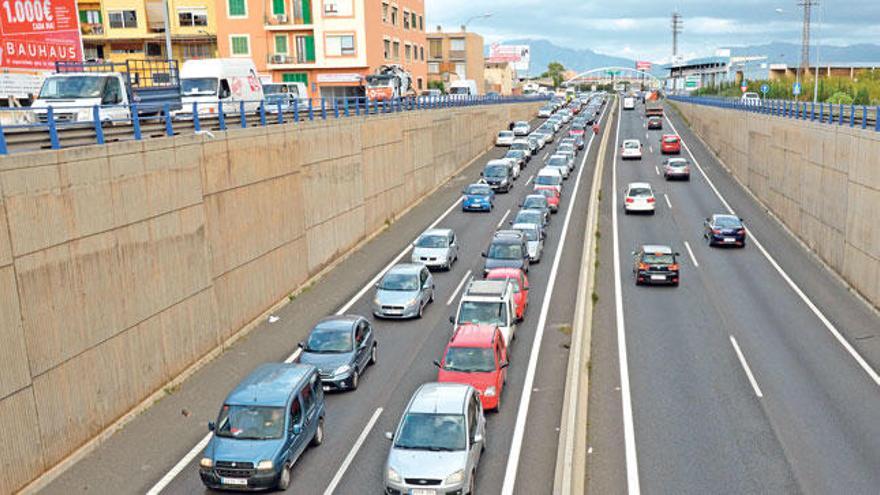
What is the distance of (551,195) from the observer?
46062 millimetres

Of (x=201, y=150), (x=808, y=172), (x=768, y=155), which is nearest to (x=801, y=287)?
(x=808, y=172)

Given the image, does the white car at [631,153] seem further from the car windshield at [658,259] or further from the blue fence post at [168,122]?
the blue fence post at [168,122]

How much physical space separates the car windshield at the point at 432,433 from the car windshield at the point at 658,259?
16924 millimetres

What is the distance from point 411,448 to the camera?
1518cm

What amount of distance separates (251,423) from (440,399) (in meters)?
3.94

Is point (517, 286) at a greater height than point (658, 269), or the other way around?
point (517, 286)

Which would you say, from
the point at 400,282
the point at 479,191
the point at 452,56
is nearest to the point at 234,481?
the point at 400,282

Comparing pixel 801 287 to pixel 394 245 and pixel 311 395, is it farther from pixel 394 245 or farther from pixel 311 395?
pixel 311 395

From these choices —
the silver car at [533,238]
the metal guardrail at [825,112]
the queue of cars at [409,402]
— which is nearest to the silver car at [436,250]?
the silver car at [533,238]

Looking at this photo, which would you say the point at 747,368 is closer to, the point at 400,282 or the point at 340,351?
the point at 340,351

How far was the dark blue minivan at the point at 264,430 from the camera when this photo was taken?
15.1 m

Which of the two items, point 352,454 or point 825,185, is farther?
point 825,185

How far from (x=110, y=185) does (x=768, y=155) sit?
39347mm

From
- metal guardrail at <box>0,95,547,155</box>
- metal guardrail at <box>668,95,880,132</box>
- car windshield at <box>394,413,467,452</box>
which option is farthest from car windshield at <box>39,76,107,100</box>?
metal guardrail at <box>668,95,880,132</box>
